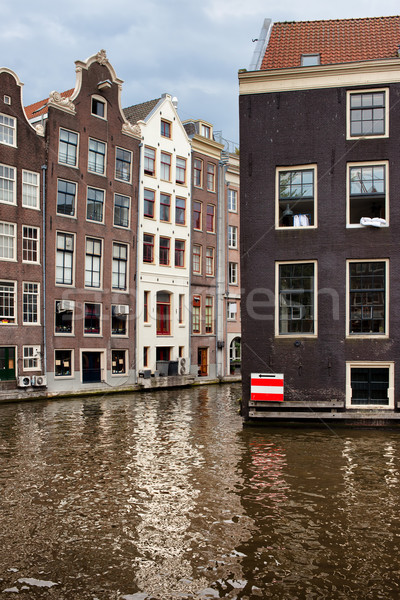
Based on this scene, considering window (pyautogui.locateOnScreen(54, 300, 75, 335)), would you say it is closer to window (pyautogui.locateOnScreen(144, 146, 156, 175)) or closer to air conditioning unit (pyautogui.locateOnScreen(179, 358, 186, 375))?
air conditioning unit (pyautogui.locateOnScreen(179, 358, 186, 375))

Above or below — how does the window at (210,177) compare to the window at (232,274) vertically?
above

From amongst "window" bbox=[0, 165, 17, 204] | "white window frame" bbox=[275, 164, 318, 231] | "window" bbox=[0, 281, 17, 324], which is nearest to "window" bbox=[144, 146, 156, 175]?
"window" bbox=[0, 165, 17, 204]

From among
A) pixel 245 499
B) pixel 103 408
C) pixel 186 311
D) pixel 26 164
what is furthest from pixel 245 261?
pixel 186 311

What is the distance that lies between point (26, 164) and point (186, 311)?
50.5 feet

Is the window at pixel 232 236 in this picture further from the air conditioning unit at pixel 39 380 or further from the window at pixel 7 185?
the air conditioning unit at pixel 39 380

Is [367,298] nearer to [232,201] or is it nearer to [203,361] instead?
[203,361]

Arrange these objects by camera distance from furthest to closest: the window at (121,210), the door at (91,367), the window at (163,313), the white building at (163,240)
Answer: the window at (163,313) → the white building at (163,240) → the window at (121,210) → the door at (91,367)

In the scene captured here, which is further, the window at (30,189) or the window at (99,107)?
the window at (99,107)

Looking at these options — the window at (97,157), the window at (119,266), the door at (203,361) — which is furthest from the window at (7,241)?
the door at (203,361)

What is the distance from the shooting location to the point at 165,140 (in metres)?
38.9

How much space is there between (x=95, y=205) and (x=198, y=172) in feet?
36.2

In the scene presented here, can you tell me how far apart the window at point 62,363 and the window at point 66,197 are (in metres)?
7.64

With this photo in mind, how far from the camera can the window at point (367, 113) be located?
56.6ft

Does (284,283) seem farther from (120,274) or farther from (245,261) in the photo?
(120,274)
